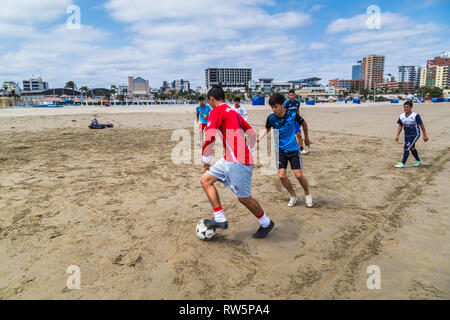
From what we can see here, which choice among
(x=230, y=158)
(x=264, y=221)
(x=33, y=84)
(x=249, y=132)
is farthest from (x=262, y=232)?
(x=33, y=84)

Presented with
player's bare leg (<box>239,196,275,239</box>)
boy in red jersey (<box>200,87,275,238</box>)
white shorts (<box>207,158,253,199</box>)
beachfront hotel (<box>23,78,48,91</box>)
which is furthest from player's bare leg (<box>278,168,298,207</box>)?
beachfront hotel (<box>23,78,48,91</box>)

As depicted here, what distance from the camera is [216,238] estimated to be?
13.2 ft

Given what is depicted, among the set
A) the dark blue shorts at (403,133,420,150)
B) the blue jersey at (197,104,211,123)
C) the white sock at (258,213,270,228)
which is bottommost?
the white sock at (258,213,270,228)

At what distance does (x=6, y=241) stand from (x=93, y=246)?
1326mm

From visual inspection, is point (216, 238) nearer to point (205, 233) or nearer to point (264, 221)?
point (205, 233)

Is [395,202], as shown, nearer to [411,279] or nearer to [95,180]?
[411,279]

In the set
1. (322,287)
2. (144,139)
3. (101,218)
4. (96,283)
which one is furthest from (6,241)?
(144,139)

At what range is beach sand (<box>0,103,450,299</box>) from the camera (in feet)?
9.58

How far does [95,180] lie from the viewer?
263 inches

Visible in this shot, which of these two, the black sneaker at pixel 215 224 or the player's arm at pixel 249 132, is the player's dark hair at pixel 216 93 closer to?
the player's arm at pixel 249 132

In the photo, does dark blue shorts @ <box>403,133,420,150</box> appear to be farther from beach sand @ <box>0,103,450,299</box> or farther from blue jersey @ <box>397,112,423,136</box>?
beach sand @ <box>0,103,450,299</box>

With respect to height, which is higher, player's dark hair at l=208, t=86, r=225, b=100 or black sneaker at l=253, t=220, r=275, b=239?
player's dark hair at l=208, t=86, r=225, b=100

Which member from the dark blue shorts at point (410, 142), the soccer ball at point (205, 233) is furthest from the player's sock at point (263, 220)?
the dark blue shorts at point (410, 142)
